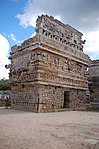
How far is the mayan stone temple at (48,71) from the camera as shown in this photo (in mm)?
12781

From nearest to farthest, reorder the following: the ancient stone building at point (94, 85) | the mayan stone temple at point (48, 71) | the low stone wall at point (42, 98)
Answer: the low stone wall at point (42, 98)
the mayan stone temple at point (48, 71)
the ancient stone building at point (94, 85)

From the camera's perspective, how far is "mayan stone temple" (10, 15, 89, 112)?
1278 centimetres

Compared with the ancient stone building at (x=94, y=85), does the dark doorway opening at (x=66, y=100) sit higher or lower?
lower

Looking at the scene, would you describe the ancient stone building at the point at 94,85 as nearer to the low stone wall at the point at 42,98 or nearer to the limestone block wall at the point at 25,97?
the low stone wall at the point at 42,98

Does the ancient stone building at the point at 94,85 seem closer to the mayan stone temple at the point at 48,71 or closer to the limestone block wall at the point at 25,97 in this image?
the mayan stone temple at the point at 48,71

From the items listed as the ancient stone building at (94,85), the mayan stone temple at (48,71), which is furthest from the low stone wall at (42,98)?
the ancient stone building at (94,85)

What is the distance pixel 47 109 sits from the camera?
42.6 feet

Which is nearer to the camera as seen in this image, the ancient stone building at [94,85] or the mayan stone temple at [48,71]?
the mayan stone temple at [48,71]

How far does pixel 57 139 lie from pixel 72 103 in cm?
1118

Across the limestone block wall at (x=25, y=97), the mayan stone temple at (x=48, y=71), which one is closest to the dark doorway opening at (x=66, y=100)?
the mayan stone temple at (x=48, y=71)

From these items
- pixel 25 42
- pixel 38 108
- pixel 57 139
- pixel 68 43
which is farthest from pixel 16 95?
pixel 57 139

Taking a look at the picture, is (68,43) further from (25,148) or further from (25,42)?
(25,148)

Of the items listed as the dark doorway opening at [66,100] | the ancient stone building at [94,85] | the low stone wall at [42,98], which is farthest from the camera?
the ancient stone building at [94,85]

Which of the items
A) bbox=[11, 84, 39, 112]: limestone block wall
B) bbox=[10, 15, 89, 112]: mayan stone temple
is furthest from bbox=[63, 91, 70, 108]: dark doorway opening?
bbox=[11, 84, 39, 112]: limestone block wall
